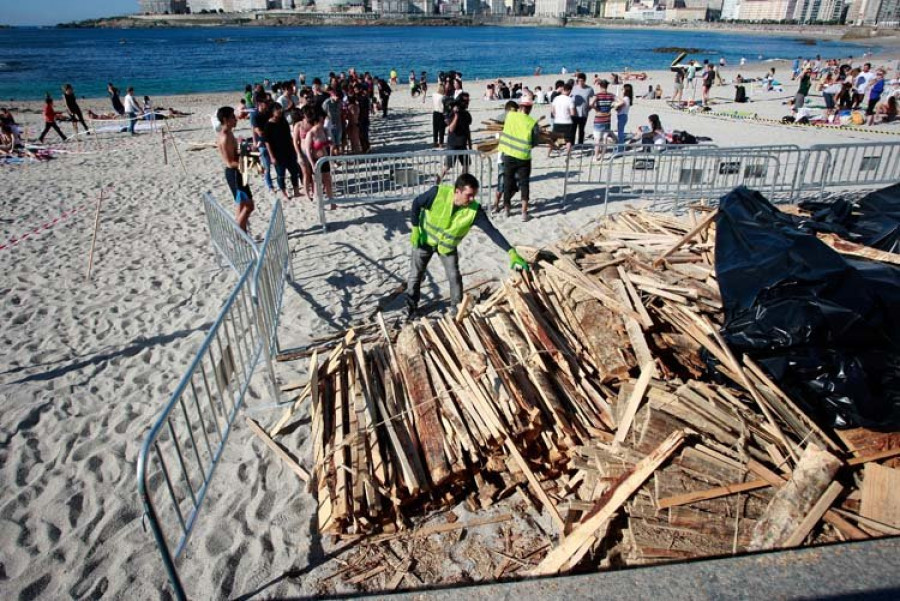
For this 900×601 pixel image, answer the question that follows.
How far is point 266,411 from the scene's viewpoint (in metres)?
5.18

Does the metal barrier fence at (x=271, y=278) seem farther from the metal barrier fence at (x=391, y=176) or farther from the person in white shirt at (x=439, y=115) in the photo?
the person in white shirt at (x=439, y=115)

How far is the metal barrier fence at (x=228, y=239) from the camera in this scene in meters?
6.52

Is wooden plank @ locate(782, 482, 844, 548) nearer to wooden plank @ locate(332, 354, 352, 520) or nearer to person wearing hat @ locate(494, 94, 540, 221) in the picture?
wooden plank @ locate(332, 354, 352, 520)

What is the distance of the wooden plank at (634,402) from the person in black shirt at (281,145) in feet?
29.2

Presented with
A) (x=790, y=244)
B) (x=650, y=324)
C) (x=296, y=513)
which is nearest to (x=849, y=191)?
(x=790, y=244)

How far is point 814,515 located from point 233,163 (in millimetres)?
8476

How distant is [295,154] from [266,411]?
308 inches

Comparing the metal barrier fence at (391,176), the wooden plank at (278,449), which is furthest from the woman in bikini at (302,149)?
the wooden plank at (278,449)

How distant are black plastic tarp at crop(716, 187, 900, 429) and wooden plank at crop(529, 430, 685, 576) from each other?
132cm

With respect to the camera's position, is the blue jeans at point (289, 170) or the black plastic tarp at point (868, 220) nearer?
the black plastic tarp at point (868, 220)

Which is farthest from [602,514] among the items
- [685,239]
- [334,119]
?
[334,119]

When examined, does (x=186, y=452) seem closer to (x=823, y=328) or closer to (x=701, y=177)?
(x=823, y=328)

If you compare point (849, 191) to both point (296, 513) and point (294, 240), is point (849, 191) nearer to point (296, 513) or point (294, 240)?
point (294, 240)

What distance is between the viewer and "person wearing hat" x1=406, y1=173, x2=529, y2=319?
19.1 feet
